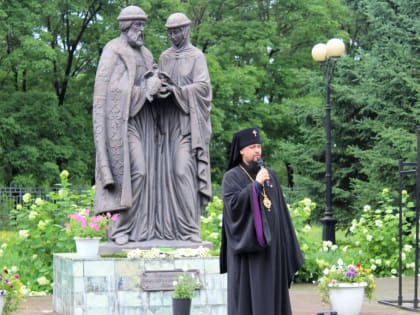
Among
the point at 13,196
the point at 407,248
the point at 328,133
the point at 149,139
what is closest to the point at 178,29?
the point at 149,139

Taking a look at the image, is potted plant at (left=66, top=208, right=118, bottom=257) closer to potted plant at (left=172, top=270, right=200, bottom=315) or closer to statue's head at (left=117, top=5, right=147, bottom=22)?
potted plant at (left=172, top=270, right=200, bottom=315)

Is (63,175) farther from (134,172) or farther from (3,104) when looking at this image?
(3,104)

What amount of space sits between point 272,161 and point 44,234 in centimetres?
2098

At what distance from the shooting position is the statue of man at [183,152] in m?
12.0

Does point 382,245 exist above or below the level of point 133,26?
below

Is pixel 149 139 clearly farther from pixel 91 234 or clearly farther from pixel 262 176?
pixel 262 176

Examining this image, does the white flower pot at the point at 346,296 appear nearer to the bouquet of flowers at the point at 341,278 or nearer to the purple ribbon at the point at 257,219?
the bouquet of flowers at the point at 341,278

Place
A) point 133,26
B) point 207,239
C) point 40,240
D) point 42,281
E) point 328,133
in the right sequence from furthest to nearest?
point 328,133 < point 207,239 < point 40,240 < point 42,281 < point 133,26

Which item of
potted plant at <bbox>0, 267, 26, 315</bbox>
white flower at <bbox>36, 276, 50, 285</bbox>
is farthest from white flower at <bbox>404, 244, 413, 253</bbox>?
potted plant at <bbox>0, 267, 26, 315</bbox>

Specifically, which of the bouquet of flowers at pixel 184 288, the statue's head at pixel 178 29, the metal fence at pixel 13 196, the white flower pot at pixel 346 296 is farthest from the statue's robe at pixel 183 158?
the metal fence at pixel 13 196

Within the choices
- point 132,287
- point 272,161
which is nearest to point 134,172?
point 132,287

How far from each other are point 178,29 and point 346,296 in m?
3.75

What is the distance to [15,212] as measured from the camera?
16.2 metres

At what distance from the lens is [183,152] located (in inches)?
472
